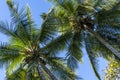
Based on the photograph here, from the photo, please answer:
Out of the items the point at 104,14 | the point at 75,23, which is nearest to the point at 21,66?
the point at 75,23

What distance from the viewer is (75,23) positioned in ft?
77.7

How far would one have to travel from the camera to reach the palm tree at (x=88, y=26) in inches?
920

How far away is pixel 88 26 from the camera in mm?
23438

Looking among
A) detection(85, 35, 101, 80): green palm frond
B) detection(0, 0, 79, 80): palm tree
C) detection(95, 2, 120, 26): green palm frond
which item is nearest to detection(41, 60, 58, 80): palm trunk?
detection(0, 0, 79, 80): palm tree

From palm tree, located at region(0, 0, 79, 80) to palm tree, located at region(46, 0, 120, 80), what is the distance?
0.74 metres

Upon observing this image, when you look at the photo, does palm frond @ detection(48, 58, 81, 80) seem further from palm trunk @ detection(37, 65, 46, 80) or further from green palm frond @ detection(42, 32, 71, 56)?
palm trunk @ detection(37, 65, 46, 80)

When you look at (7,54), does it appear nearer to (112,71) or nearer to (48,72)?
(48,72)

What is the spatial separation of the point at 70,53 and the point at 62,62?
0.88m

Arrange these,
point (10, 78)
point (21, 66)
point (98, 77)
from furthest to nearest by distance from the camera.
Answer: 1. point (98, 77)
2. point (21, 66)
3. point (10, 78)

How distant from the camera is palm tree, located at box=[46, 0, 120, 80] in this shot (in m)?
23.4

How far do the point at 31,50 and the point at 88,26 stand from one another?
3717 mm

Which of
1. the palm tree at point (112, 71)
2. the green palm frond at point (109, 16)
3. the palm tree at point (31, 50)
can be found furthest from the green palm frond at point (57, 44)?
the palm tree at point (112, 71)

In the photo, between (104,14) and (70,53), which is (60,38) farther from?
(104,14)

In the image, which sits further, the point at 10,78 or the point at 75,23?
the point at 75,23
